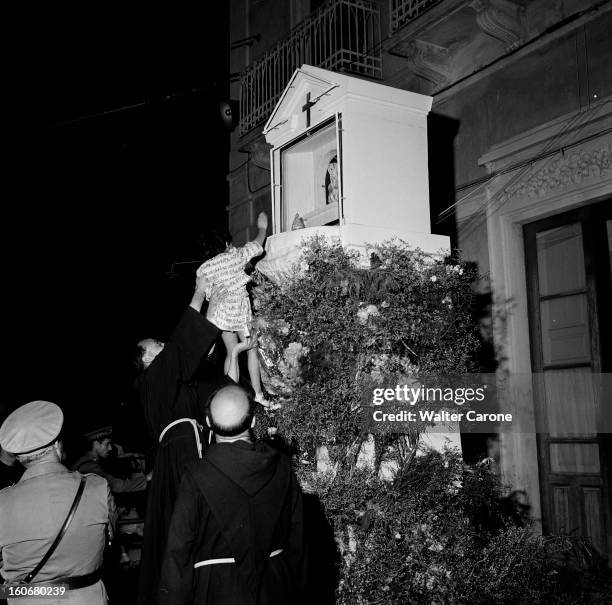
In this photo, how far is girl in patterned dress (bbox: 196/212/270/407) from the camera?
5.79m

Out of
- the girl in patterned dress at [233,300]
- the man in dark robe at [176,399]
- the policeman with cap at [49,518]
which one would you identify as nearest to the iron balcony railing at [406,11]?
the girl in patterned dress at [233,300]

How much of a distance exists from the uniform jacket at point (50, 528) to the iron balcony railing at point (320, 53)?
6.77m

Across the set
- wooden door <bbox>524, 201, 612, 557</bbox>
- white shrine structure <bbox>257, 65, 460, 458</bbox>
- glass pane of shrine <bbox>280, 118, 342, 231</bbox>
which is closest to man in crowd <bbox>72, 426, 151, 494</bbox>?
glass pane of shrine <bbox>280, 118, 342, 231</bbox>

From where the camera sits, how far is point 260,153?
11172 mm

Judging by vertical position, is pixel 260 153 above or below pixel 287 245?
above

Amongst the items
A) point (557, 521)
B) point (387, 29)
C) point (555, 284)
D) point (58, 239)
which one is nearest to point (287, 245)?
point (555, 284)

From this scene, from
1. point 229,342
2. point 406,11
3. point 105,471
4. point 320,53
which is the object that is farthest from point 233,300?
point 320,53

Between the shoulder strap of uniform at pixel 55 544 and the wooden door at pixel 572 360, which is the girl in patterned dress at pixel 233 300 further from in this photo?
the wooden door at pixel 572 360

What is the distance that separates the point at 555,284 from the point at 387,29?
14.0 feet

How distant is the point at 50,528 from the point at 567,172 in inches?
221

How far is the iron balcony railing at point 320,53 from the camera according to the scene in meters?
9.36

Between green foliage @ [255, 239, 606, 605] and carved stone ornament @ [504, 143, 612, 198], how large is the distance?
200 centimetres

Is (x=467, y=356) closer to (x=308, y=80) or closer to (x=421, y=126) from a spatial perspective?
(x=421, y=126)

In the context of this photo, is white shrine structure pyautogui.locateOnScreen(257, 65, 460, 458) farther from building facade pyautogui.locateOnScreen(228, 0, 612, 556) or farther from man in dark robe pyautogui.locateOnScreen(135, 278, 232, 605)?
building facade pyautogui.locateOnScreen(228, 0, 612, 556)
